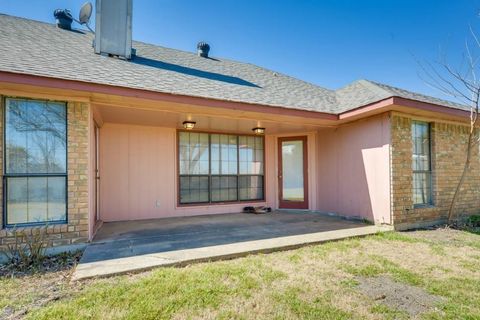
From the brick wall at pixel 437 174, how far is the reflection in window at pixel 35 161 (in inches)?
256

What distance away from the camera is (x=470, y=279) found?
10.1 ft

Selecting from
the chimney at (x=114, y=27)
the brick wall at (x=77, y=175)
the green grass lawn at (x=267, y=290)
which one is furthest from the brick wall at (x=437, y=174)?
the chimney at (x=114, y=27)

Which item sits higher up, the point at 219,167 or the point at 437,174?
the point at 219,167

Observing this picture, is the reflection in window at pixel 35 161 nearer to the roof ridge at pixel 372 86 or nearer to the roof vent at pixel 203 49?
the roof vent at pixel 203 49

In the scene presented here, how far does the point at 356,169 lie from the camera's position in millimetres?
6402

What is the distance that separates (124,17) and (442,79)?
819 centimetres

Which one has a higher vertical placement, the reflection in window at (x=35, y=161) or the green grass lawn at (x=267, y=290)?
the reflection in window at (x=35, y=161)

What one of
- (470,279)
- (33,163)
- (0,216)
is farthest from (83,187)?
(470,279)

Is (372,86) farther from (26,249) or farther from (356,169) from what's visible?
(26,249)

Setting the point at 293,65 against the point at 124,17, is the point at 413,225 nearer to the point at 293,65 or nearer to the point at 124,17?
the point at 293,65

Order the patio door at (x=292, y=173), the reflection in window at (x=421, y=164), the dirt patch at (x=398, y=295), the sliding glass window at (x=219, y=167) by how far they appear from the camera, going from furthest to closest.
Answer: the patio door at (x=292, y=173) → the sliding glass window at (x=219, y=167) → the reflection in window at (x=421, y=164) → the dirt patch at (x=398, y=295)

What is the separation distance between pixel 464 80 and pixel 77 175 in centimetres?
867

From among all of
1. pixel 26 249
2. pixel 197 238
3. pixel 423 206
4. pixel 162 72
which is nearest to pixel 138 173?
pixel 162 72

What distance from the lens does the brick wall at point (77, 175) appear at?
411cm
